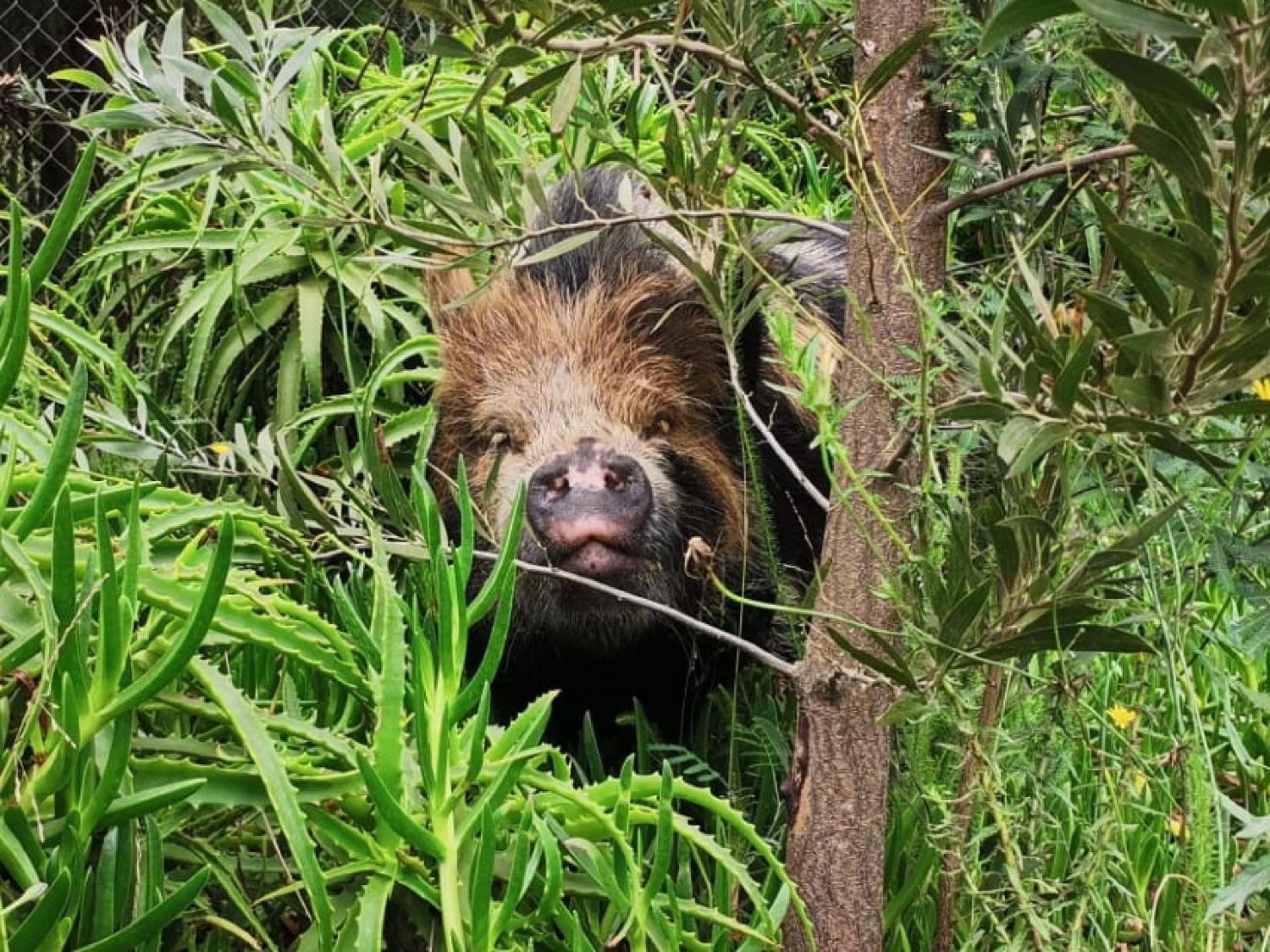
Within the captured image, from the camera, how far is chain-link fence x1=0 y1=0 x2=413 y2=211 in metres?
5.59

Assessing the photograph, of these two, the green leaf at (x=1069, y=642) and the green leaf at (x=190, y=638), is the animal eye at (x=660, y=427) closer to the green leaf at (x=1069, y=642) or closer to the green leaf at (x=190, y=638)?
the green leaf at (x=1069, y=642)

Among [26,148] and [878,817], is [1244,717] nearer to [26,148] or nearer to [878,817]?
[878,817]

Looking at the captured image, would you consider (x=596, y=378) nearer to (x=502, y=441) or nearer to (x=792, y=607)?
(x=502, y=441)

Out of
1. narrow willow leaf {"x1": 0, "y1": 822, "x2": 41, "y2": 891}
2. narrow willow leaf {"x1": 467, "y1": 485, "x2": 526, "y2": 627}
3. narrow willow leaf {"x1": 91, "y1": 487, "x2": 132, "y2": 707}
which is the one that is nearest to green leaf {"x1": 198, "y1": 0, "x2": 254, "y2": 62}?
narrow willow leaf {"x1": 467, "y1": 485, "x2": 526, "y2": 627}

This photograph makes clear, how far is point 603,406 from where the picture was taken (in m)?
3.12

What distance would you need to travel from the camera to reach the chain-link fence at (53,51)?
5.59 metres

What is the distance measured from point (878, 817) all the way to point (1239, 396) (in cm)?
95

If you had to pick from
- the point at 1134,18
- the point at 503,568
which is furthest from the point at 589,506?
the point at 1134,18

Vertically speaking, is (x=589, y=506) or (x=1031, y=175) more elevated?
(x=1031, y=175)

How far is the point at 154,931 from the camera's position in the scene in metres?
1.61

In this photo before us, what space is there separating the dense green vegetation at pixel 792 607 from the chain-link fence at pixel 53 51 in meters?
3.10

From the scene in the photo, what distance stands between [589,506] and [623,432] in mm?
327

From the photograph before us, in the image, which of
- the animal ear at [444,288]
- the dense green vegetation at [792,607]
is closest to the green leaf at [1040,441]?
the dense green vegetation at [792,607]

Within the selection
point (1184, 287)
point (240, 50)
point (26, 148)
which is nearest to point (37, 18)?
point (26, 148)
